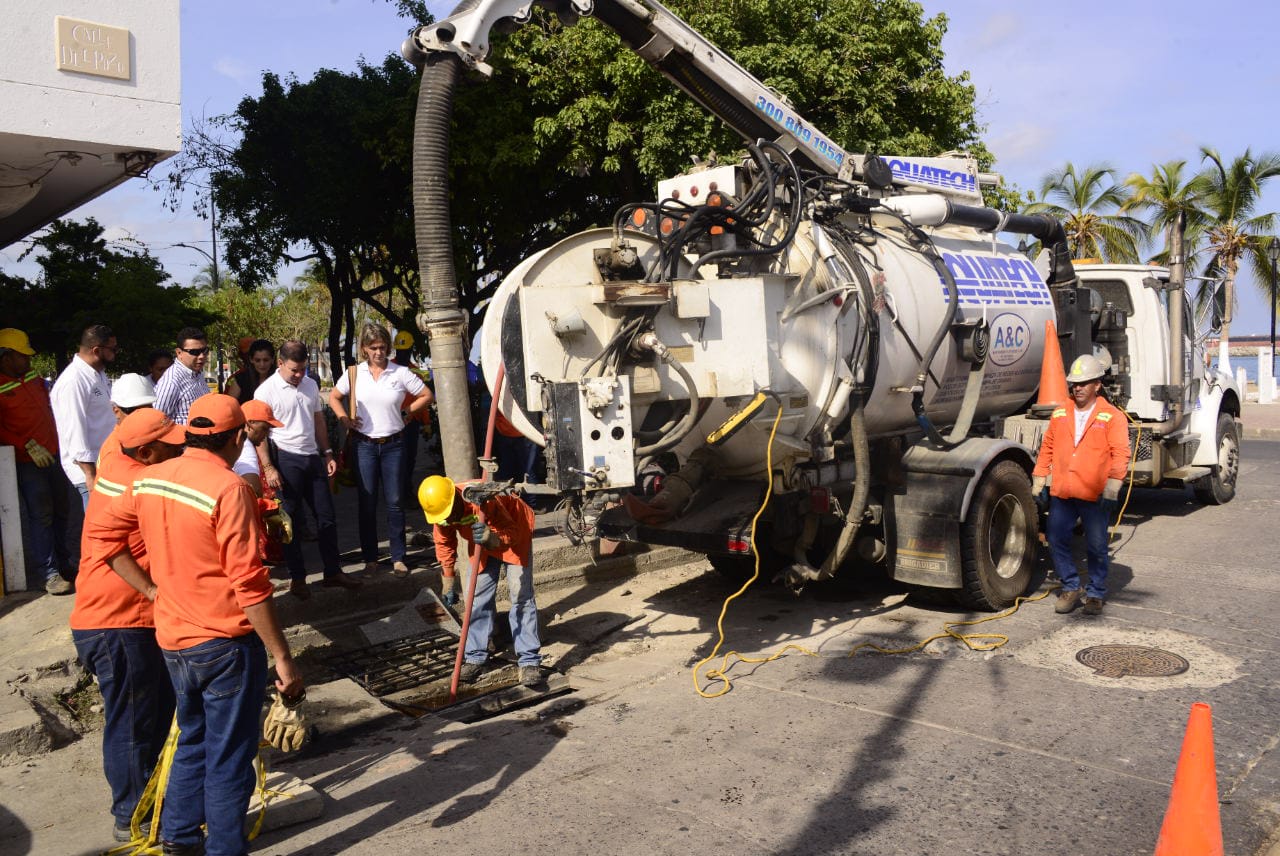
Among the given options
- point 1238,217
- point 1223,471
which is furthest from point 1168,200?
point 1223,471

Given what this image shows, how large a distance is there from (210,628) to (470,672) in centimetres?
252

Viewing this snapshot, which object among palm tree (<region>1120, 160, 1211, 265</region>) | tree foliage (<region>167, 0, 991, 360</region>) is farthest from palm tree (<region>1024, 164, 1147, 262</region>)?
tree foliage (<region>167, 0, 991, 360</region>)

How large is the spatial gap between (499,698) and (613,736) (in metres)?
0.88

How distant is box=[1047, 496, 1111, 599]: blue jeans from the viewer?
6.48 metres

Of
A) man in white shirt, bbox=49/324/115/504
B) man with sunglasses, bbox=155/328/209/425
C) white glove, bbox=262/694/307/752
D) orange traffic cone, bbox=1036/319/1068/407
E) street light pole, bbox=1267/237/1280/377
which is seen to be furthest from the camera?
street light pole, bbox=1267/237/1280/377

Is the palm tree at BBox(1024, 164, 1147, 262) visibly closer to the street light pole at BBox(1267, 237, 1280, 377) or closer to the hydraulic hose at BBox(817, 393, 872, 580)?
the street light pole at BBox(1267, 237, 1280, 377)

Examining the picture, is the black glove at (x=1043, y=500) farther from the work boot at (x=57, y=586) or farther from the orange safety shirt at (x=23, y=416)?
the orange safety shirt at (x=23, y=416)

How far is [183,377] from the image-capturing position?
6.29 metres

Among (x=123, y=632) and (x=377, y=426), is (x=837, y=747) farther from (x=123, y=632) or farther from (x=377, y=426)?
(x=377, y=426)

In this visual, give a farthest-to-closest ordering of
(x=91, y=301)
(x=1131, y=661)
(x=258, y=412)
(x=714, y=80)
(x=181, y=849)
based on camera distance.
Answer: (x=91, y=301), (x=714, y=80), (x=258, y=412), (x=1131, y=661), (x=181, y=849)

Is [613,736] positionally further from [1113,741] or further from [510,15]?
[510,15]

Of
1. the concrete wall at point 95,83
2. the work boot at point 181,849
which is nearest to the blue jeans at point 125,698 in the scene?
the work boot at point 181,849

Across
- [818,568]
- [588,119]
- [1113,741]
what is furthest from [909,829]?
[588,119]

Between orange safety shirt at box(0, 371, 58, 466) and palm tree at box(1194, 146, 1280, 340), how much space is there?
3194 cm
